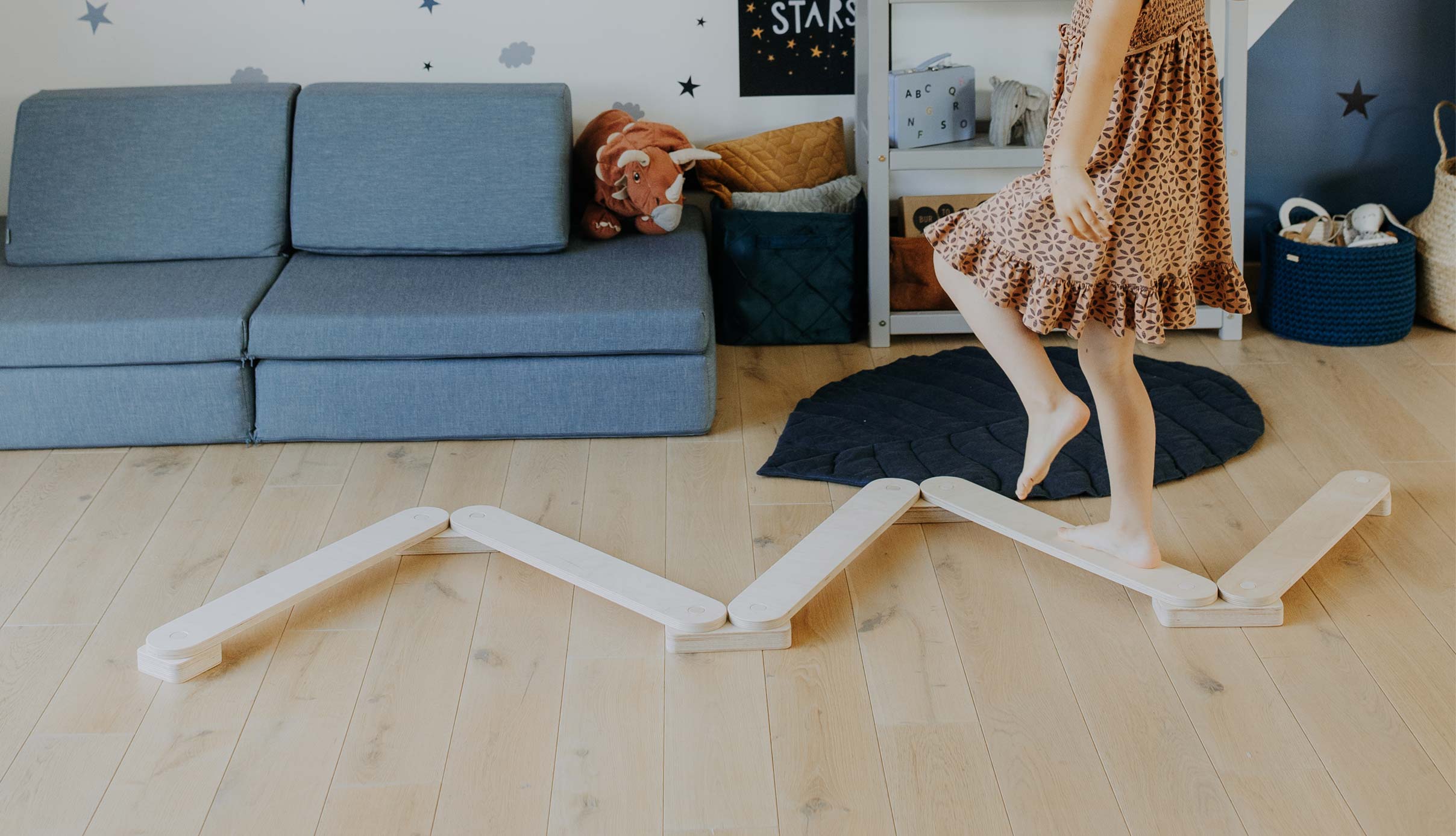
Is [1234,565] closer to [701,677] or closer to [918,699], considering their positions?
[918,699]

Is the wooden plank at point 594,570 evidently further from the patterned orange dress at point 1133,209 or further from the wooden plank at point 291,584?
the patterned orange dress at point 1133,209

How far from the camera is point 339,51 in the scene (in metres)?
3.24

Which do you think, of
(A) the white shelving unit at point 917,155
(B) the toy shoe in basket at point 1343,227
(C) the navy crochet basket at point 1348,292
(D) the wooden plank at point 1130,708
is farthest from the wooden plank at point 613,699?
(B) the toy shoe in basket at point 1343,227

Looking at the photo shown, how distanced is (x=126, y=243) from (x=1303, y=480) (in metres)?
2.52

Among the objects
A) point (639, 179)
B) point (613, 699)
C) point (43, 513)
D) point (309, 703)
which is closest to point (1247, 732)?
point (613, 699)

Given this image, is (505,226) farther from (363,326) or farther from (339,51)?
(339,51)

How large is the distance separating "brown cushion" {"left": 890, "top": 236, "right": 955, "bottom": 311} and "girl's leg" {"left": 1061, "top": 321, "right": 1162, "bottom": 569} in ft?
4.20

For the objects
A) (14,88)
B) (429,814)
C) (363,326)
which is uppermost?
(14,88)

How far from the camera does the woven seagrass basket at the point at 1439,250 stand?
309 cm

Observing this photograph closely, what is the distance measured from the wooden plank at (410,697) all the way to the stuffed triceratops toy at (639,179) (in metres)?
1.11

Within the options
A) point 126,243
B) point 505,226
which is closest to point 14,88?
point 126,243

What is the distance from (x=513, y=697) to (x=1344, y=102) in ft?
9.03

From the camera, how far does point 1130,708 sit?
1.72 metres

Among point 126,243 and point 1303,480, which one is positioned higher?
point 126,243
